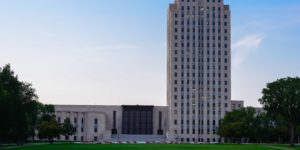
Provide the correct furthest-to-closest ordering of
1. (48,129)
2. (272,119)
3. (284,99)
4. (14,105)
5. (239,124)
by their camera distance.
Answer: (239,124), (48,129), (272,119), (284,99), (14,105)

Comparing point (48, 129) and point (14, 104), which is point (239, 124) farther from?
point (14, 104)

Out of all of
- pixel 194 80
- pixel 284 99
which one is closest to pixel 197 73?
pixel 194 80

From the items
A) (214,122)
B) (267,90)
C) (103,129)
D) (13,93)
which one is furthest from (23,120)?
(214,122)

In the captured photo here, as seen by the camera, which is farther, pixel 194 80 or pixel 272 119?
pixel 194 80

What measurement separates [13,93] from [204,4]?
116257mm

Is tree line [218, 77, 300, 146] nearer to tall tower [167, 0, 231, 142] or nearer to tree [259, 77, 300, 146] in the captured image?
tree [259, 77, 300, 146]

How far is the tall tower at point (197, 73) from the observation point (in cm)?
19125

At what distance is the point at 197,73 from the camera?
19200 cm

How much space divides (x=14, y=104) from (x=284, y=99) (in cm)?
5626

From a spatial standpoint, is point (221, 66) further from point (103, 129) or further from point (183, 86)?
point (103, 129)

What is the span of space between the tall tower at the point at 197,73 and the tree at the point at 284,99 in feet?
253

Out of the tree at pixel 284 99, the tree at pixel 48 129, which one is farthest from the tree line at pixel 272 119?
the tree at pixel 48 129

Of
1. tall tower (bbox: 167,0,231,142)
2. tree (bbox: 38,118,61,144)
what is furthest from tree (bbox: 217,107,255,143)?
tree (bbox: 38,118,61,144)

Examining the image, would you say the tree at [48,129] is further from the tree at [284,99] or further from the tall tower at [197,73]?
the tall tower at [197,73]
